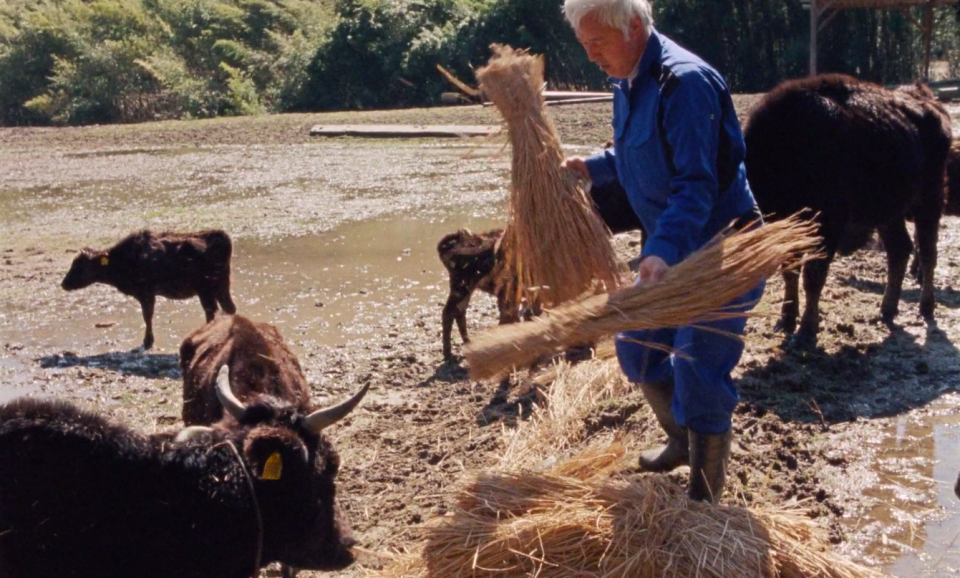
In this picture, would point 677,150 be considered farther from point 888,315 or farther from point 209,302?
point 209,302

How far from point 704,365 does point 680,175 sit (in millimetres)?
766

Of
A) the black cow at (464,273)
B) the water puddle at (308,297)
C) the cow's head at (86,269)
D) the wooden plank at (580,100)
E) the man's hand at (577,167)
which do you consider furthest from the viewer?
the wooden plank at (580,100)

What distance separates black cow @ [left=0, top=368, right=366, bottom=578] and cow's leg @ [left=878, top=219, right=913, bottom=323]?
538cm

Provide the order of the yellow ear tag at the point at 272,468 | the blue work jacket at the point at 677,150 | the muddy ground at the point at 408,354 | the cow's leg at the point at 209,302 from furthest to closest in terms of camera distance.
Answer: the cow's leg at the point at 209,302
the muddy ground at the point at 408,354
the yellow ear tag at the point at 272,468
the blue work jacket at the point at 677,150

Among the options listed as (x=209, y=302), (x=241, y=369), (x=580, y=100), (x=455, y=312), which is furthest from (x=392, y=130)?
(x=241, y=369)

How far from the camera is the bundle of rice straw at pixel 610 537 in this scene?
3908 millimetres

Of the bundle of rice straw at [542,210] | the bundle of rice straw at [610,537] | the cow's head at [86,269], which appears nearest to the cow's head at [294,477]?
the bundle of rice straw at [610,537]

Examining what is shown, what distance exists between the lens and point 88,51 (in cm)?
3812

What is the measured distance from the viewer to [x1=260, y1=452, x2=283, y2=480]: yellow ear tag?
4.47 metres

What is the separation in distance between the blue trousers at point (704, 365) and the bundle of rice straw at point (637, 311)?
0.59 feet

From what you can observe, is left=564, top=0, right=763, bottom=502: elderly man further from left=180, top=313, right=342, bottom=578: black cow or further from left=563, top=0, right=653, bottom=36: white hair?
left=180, top=313, right=342, bottom=578: black cow

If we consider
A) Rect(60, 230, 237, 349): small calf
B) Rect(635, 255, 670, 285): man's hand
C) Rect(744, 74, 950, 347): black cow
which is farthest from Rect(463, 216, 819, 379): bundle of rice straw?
Rect(60, 230, 237, 349): small calf

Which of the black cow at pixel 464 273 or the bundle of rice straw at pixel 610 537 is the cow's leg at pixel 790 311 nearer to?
the black cow at pixel 464 273

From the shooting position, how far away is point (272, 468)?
176 inches
